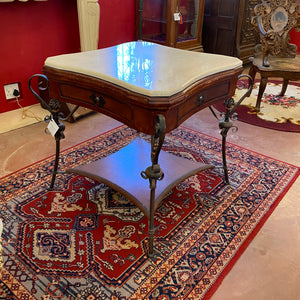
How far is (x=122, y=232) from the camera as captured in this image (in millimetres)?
1474

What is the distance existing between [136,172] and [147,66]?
2.09 feet

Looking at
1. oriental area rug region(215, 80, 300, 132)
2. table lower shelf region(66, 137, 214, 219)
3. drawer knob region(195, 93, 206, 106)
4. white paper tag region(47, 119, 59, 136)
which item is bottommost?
oriental area rug region(215, 80, 300, 132)

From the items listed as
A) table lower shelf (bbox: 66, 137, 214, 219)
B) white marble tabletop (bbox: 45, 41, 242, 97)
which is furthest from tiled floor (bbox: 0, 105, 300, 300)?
white marble tabletop (bbox: 45, 41, 242, 97)

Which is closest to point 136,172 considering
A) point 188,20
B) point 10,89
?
point 10,89

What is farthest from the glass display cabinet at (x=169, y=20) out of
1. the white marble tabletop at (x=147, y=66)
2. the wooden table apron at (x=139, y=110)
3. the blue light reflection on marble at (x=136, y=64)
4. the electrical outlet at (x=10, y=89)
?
the wooden table apron at (x=139, y=110)

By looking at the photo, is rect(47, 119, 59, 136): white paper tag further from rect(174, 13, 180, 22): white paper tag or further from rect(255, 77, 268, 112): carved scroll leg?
rect(174, 13, 180, 22): white paper tag

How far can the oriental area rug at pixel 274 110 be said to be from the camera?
2682mm

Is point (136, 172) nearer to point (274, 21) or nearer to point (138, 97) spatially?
point (138, 97)

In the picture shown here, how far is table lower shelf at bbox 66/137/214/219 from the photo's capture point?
5.10ft

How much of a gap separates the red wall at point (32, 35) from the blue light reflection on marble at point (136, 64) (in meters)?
1.24

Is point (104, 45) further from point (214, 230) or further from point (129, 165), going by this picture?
point (214, 230)

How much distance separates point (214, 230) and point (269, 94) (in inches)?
92.9

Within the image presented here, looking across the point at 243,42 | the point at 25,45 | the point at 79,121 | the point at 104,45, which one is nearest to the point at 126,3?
the point at 104,45

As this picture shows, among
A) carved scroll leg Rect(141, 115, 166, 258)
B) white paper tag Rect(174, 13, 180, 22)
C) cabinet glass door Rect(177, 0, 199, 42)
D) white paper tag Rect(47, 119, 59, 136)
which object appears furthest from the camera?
cabinet glass door Rect(177, 0, 199, 42)
